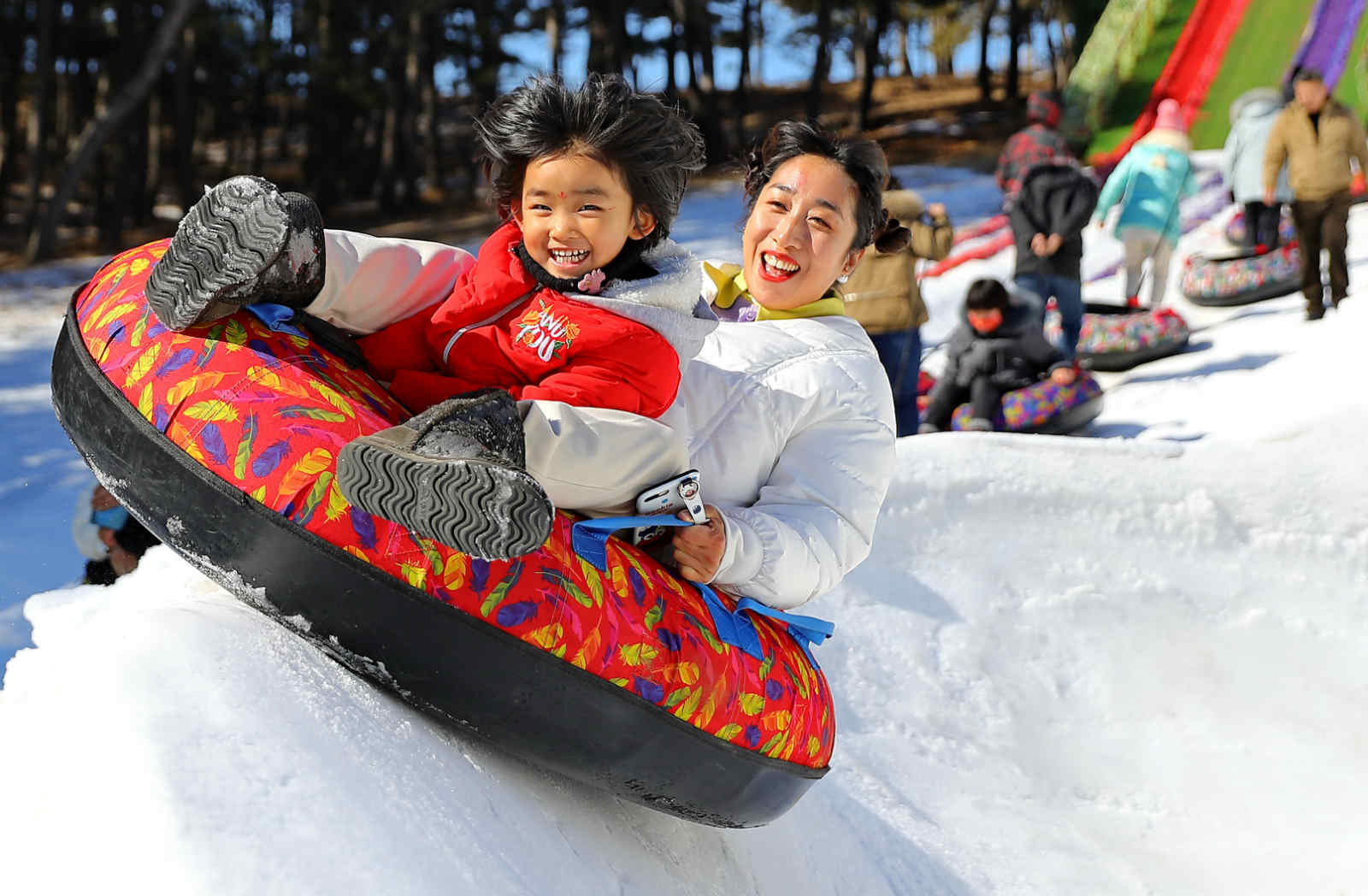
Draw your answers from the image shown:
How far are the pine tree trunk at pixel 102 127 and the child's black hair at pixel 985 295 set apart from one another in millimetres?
10558

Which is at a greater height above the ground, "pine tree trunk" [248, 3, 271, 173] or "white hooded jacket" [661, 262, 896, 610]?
"pine tree trunk" [248, 3, 271, 173]

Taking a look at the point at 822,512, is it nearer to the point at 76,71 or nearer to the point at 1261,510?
the point at 1261,510

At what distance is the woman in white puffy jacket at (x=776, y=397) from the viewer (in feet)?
7.19

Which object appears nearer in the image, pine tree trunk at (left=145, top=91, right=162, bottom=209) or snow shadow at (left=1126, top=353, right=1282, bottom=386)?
snow shadow at (left=1126, top=353, right=1282, bottom=386)

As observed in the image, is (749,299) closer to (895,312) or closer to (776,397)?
(776,397)

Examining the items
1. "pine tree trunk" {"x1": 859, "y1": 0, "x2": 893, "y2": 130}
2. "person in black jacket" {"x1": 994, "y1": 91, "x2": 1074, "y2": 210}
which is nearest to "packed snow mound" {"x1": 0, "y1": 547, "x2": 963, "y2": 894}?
"person in black jacket" {"x1": 994, "y1": 91, "x2": 1074, "y2": 210}

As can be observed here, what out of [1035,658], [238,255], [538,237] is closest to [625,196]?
[538,237]

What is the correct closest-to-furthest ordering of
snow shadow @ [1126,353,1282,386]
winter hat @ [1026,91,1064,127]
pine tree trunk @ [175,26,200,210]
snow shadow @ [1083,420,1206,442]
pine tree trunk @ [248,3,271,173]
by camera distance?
1. snow shadow @ [1083,420,1206,442]
2. snow shadow @ [1126,353,1282,386]
3. winter hat @ [1026,91,1064,127]
4. pine tree trunk @ [175,26,200,210]
5. pine tree trunk @ [248,3,271,173]

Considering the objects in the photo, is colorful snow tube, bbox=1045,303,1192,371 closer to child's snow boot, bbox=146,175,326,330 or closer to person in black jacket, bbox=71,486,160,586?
person in black jacket, bbox=71,486,160,586

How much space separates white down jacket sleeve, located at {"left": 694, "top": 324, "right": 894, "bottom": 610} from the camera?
2.26 metres

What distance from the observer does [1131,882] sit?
3318mm

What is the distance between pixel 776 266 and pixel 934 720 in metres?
1.72

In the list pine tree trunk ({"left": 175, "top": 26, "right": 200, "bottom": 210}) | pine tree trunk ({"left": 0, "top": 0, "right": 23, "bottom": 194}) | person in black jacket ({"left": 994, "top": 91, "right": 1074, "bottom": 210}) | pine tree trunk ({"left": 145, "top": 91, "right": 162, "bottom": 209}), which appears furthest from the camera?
pine tree trunk ({"left": 145, "top": 91, "right": 162, "bottom": 209})

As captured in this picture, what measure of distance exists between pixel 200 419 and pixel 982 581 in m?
2.88
